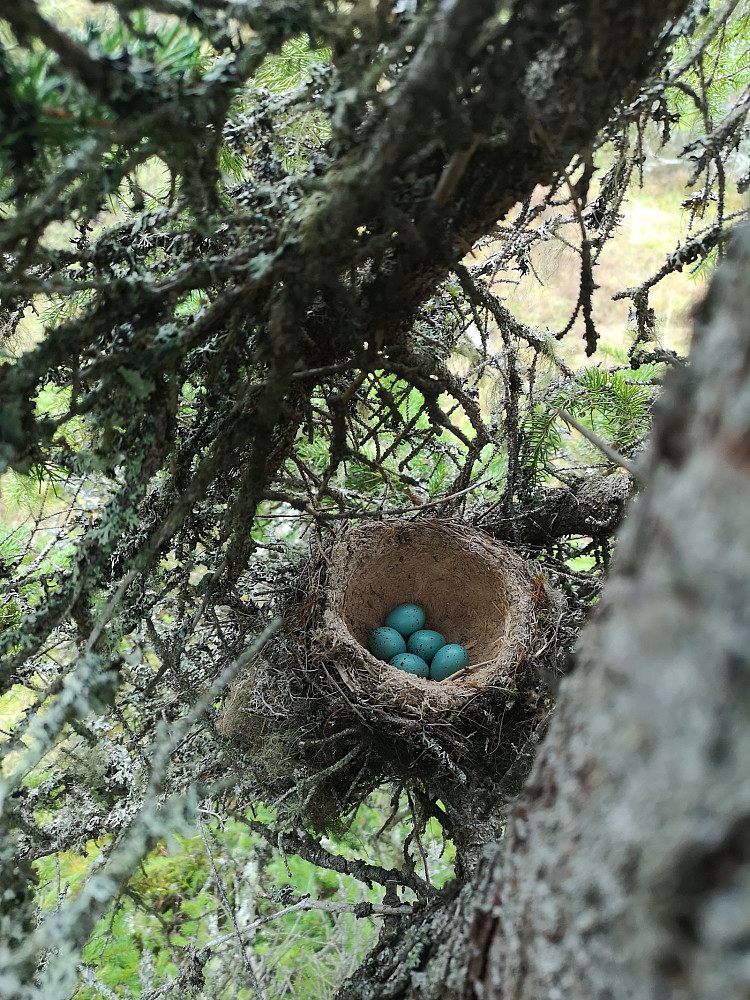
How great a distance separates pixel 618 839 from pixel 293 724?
36.0 inches

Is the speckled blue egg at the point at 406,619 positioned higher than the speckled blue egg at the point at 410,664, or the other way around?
the speckled blue egg at the point at 406,619

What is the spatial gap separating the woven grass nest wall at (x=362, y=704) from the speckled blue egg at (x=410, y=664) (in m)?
0.14

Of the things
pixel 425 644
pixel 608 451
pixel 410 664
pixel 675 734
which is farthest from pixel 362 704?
pixel 675 734

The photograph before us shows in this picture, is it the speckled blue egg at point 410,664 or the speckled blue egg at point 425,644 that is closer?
the speckled blue egg at point 410,664

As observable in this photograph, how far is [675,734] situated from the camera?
32cm

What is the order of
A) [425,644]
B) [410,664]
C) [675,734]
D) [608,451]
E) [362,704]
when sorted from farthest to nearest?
[425,644]
[410,664]
[362,704]
[608,451]
[675,734]

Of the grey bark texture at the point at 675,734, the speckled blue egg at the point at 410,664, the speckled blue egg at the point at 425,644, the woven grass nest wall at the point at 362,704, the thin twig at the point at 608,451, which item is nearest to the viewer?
the grey bark texture at the point at 675,734

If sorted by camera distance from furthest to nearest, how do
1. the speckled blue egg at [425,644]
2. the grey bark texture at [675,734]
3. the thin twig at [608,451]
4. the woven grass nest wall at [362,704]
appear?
the speckled blue egg at [425,644]
the woven grass nest wall at [362,704]
the thin twig at [608,451]
the grey bark texture at [675,734]

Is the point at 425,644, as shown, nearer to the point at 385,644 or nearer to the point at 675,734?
the point at 385,644

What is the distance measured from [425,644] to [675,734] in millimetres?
1420

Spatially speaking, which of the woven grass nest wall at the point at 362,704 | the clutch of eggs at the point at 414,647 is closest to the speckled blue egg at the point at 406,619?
the clutch of eggs at the point at 414,647

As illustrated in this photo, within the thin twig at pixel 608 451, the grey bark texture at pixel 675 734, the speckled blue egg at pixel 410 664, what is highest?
the thin twig at pixel 608 451

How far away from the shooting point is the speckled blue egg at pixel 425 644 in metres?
1.72

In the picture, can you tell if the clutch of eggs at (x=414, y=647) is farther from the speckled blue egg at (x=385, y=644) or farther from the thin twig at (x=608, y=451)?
the thin twig at (x=608, y=451)
